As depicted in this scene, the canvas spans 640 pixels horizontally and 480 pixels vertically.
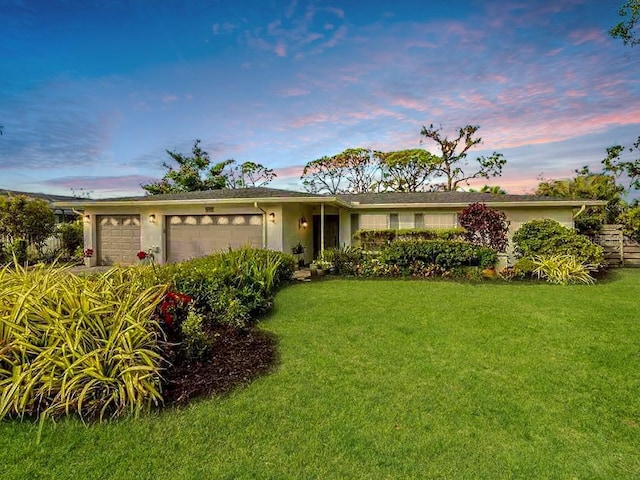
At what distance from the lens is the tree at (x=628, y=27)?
993cm

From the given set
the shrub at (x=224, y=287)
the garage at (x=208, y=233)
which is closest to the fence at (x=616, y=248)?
the garage at (x=208, y=233)

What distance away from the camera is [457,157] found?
82.7ft

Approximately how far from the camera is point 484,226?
37.9 ft

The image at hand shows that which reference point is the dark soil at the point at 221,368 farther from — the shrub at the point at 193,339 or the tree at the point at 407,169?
the tree at the point at 407,169

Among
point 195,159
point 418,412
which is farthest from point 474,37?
point 195,159

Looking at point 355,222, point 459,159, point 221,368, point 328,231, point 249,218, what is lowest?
point 221,368

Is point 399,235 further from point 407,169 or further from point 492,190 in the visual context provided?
point 407,169

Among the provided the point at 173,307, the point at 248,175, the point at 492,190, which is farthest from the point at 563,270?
the point at 248,175

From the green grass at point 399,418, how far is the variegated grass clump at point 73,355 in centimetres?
19

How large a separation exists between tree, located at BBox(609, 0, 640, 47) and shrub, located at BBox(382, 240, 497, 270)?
275 inches

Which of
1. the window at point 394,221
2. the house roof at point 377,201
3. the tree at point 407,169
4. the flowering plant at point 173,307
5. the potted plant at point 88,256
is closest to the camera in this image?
the flowering plant at point 173,307

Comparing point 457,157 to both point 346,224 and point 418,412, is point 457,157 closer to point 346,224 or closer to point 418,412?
point 346,224

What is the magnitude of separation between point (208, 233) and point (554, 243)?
11.7 meters

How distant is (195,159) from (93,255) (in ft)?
49.5
